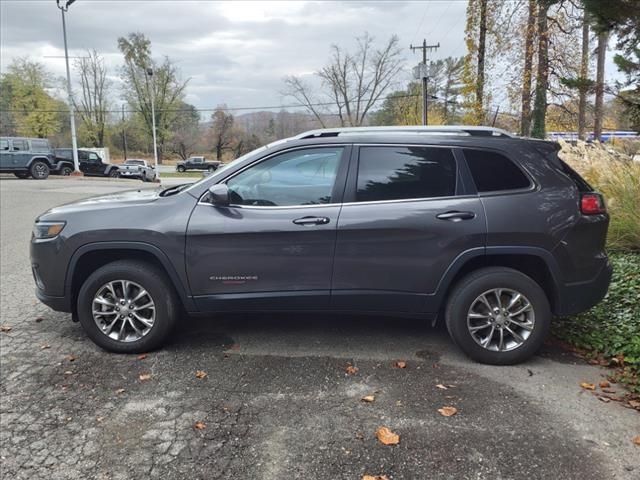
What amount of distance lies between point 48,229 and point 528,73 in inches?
644

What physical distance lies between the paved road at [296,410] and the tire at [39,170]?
2433 centimetres

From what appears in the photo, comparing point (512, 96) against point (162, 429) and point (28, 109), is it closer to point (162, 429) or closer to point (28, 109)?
point (162, 429)

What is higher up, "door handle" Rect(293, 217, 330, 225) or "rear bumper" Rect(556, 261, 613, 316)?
"door handle" Rect(293, 217, 330, 225)

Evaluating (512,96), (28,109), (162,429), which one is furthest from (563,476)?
(28,109)

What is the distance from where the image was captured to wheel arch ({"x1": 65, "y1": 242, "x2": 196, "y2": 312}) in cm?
381

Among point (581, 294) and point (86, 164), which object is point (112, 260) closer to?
point (581, 294)

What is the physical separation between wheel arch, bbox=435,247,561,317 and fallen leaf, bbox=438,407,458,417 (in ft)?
2.92

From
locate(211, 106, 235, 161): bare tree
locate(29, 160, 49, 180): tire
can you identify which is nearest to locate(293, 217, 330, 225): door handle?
locate(29, 160, 49, 180): tire

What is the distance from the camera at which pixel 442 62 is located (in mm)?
58062

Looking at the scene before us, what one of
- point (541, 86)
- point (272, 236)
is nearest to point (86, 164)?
point (541, 86)

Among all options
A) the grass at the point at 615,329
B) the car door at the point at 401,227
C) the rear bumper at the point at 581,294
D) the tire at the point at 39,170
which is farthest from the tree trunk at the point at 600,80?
the tire at the point at 39,170

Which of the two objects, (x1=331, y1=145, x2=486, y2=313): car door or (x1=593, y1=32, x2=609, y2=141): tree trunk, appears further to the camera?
(x1=593, y1=32, x2=609, y2=141): tree trunk

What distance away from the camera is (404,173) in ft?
12.4

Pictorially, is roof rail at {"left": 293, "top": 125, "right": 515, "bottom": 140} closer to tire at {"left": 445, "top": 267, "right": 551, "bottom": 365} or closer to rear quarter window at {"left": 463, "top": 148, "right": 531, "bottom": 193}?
rear quarter window at {"left": 463, "top": 148, "right": 531, "bottom": 193}
